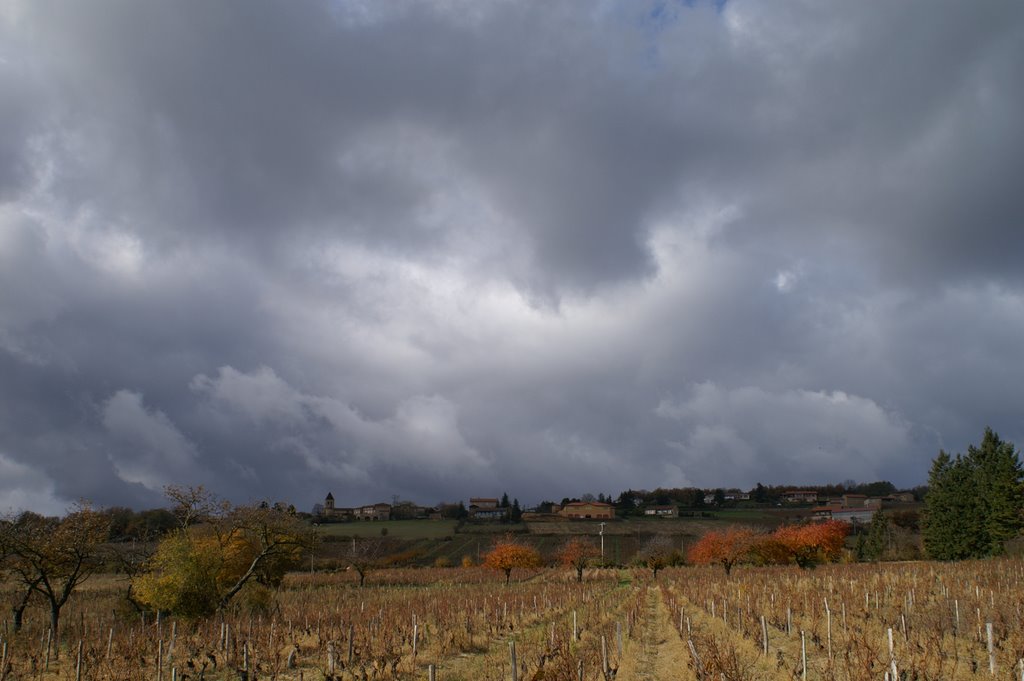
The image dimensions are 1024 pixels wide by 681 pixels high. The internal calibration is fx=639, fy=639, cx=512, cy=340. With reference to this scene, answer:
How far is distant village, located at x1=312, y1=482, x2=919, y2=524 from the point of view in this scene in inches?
5674

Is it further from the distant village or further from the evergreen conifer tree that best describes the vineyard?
the distant village

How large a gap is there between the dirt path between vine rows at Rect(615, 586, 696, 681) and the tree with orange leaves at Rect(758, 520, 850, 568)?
44.9m

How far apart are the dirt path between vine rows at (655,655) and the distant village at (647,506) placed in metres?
117

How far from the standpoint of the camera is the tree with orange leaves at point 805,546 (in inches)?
2562

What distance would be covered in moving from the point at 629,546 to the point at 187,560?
89424 mm

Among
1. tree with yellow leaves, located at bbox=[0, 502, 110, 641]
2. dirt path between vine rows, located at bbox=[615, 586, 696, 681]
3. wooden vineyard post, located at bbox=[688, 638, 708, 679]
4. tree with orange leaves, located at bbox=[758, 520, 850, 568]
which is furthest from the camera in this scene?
tree with orange leaves, located at bbox=[758, 520, 850, 568]

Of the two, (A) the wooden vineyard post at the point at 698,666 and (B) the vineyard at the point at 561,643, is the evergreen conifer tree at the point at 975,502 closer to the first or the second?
(B) the vineyard at the point at 561,643

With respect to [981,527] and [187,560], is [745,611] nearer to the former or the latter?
[187,560]

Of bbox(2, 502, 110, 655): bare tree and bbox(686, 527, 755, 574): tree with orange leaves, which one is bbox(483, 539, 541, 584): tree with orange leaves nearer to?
bbox(686, 527, 755, 574): tree with orange leaves

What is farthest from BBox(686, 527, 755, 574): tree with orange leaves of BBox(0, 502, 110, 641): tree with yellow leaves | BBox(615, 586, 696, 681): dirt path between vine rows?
BBox(0, 502, 110, 641): tree with yellow leaves

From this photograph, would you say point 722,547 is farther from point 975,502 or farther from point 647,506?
point 647,506

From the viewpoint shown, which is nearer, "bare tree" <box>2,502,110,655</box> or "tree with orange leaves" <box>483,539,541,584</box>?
"bare tree" <box>2,502,110,655</box>

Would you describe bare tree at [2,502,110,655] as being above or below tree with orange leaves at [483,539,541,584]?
above

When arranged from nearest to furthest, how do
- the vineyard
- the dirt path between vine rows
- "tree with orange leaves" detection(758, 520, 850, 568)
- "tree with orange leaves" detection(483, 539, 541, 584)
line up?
the vineyard, the dirt path between vine rows, "tree with orange leaves" detection(483, 539, 541, 584), "tree with orange leaves" detection(758, 520, 850, 568)
